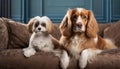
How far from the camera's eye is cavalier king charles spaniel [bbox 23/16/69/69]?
7.97 feet

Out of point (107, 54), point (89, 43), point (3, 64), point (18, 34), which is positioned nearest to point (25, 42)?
point (18, 34)

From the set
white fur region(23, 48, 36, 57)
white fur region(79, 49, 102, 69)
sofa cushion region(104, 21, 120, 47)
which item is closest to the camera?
white fur region(79, 49, 102, 69)

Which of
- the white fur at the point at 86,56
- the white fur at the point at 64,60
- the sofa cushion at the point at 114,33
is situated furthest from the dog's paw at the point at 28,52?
the sofa cushion at the point at 114,33

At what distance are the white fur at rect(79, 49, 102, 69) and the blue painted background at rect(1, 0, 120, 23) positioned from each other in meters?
1.81

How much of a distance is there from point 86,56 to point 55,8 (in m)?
2.06

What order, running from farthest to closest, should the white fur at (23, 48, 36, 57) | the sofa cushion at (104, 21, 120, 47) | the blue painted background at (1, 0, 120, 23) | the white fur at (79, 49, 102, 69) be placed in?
1. the blue painted background at (1, 0, 120, 23)
2. the sofa cushion at (104, 21, 120, 47)
3. the white fur at (23, 48, 36, 57)
4. the white fur at (79, 49, 102, 69)

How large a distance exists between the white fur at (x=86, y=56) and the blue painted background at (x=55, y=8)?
1.81 meters

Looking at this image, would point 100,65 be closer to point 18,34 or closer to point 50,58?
point 50,58

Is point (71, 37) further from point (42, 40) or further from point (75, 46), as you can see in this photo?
point (42, 40)

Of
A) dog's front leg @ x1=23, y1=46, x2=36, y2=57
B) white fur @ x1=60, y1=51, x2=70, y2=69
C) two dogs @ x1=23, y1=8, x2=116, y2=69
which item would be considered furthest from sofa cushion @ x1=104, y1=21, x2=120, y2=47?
dog's front leg @ x1=23, y1=46, x2=36, y2=57

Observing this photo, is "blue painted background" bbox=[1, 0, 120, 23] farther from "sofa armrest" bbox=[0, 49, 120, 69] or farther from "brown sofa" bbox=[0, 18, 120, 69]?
"sofa armrest" bbox=[0, 49, 120, 69]

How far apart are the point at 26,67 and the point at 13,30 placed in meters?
0.84

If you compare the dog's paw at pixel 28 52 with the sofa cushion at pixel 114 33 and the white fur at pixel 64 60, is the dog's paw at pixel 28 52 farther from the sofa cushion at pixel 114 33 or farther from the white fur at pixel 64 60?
the sofa cushion at pixel 114 33

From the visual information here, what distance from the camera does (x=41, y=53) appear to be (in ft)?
7.87
